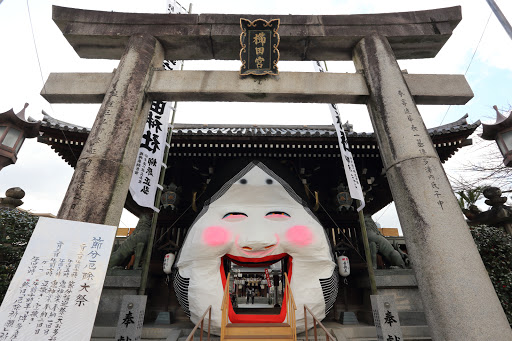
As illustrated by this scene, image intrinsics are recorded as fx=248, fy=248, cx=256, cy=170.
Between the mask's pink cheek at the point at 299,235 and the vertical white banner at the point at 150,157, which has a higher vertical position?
the vertical white banner at the point at 150,157

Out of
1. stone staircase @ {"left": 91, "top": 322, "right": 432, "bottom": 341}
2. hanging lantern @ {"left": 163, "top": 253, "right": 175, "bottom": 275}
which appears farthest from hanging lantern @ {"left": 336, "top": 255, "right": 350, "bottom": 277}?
hanging lantern @ {"left": 163, "top": 253, "right": 175, "bottom": 275}

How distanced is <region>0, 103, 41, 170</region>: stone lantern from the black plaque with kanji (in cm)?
455

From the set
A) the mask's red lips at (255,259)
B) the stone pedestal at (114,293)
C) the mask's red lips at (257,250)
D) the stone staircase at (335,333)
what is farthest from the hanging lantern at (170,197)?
the stone staircase at (335,333)

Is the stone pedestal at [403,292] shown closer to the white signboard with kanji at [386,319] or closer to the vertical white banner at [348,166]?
the white signboard with kanji at [386,319]

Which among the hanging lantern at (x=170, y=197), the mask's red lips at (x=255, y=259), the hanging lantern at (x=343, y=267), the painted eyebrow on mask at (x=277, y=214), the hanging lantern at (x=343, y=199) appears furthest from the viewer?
the hanging lantern at (x=343, y=199)

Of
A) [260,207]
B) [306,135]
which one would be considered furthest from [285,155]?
[260,207]

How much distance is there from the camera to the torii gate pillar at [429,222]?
2615 mm

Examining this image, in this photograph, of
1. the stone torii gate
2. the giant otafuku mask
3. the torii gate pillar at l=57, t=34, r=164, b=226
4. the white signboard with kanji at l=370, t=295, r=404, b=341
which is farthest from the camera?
the giant otafuku mask

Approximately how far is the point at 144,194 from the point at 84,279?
2.49 meters

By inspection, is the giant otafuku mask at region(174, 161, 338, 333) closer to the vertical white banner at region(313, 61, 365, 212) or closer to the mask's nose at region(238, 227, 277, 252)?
the mask's nose at region(238, 227, 277, 252)

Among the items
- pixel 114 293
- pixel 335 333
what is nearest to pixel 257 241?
pixel 335 333

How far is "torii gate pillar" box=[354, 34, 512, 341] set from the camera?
8.58ft

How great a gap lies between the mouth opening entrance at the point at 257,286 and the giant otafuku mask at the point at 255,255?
0.03m

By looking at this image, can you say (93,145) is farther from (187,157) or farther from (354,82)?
(354,82)
